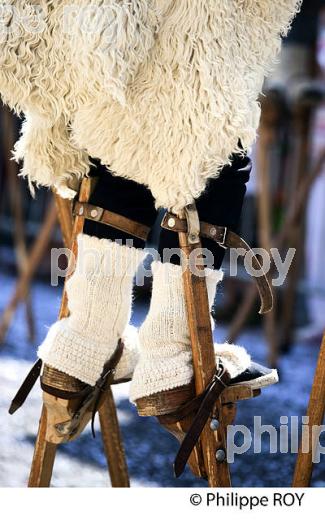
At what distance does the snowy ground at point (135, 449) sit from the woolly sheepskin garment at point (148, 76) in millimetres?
606

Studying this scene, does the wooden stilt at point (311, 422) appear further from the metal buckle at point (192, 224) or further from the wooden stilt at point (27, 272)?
the wooden stilt at point (27, 272)

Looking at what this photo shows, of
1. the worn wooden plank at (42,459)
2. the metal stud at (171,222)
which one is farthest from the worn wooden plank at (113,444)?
the metal stud at (171,222)

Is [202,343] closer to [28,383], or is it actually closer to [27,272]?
[28,383]

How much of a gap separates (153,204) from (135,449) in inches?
25.3

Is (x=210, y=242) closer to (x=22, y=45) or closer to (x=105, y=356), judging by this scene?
(x=105, y=356)

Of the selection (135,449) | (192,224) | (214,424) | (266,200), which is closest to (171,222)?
(192,224)

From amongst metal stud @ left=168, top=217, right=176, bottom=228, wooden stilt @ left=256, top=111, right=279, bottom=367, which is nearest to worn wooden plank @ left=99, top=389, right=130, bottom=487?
metal stud @ left=168, top=217, right=176, bottom=228

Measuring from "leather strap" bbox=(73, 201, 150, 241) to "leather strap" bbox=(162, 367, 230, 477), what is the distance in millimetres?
196

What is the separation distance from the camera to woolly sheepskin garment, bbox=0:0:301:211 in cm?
93

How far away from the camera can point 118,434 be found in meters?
1.24

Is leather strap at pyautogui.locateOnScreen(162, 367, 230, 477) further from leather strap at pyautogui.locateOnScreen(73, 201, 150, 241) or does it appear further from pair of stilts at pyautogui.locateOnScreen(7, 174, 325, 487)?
leather strap at pyautogui.locateOnScreen(73, 201, 150, 241)

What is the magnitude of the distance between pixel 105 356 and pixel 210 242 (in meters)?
0.20

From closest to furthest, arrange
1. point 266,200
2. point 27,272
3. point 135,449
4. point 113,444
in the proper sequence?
point 113,444
point 135,449
point 266,200
point 27,272

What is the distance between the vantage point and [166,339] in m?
1.02
